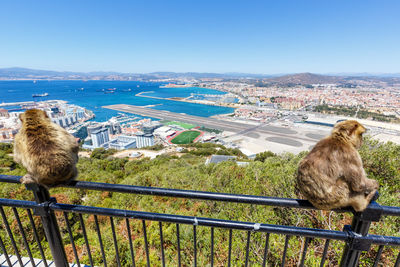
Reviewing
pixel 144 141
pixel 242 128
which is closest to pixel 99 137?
pixel 144 141

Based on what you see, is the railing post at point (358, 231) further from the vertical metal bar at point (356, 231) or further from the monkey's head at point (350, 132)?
the monkey's head at point (350, 132)

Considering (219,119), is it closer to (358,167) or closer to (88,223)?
(88,223)

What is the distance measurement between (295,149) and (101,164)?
2547cm

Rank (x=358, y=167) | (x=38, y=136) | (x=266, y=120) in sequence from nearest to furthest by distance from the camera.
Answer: (x=358, y=167)
(x=38, y=136)
(x=266, y=120)

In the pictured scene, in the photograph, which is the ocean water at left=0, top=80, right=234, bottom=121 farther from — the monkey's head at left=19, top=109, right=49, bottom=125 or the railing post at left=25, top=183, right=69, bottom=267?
the railing post at left=25, top=183, right=69, bottom=267

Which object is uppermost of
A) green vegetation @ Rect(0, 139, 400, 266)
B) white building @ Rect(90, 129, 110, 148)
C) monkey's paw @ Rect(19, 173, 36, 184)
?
monkey's paw @ Rect(19, 173, 36, 184)

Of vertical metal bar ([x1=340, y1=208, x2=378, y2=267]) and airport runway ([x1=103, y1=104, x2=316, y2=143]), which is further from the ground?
vertical metal bar ([x1=340, y1=208, x2=378, y2=267])

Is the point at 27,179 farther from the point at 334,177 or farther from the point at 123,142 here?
the point at 123,142

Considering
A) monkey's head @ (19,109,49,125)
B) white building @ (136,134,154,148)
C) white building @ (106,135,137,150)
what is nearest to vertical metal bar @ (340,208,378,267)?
monkey's head @ (19,109,49,125)

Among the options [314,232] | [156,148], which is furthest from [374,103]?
[314,232]

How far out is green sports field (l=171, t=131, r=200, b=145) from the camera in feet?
109

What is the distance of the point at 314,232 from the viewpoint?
45.6 inches

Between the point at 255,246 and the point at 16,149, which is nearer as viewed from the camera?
the point at 16,149

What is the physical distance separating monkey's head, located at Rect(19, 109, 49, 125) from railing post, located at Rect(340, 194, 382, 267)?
2278 millimetres
